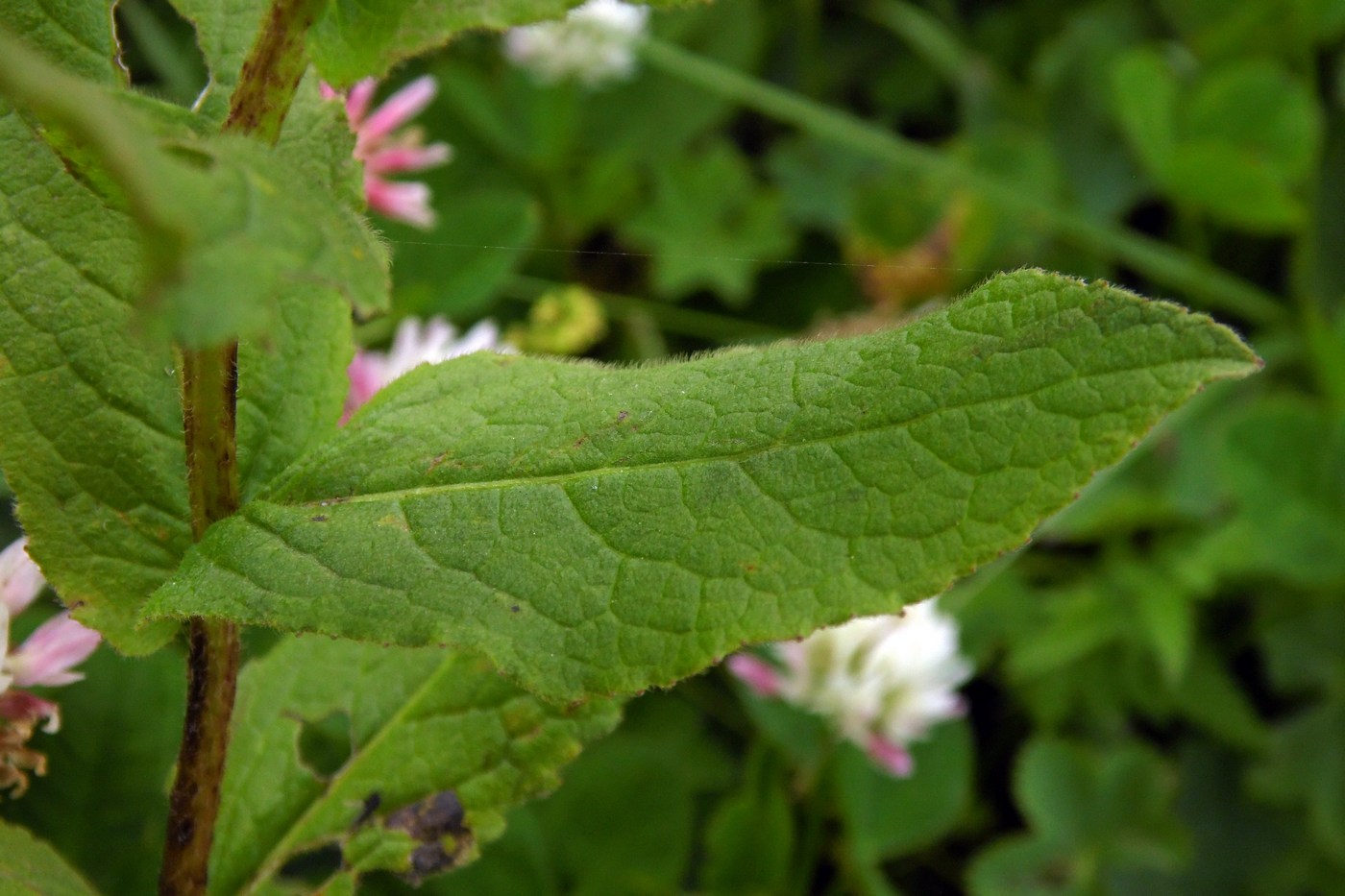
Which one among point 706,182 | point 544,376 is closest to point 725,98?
point 706,182

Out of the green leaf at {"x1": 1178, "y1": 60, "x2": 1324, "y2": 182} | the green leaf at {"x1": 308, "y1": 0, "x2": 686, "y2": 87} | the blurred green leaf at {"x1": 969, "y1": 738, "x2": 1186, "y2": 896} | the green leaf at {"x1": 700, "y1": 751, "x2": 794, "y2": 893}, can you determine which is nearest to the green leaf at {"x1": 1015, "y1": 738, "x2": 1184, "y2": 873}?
the blurred green leaf at {"x1": 969, "y1": 738, "x2": 1186, "y2": 896}

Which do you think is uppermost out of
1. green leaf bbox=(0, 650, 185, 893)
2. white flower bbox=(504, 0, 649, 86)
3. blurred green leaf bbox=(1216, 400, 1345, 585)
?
white flower bbox=(504, 0, 649, 86)

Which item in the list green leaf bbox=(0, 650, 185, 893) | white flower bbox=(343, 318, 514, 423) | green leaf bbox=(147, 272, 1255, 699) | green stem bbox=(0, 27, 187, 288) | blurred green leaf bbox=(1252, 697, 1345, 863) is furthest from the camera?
blurred green leaf bbox=(1252, 697, 1345, 863)

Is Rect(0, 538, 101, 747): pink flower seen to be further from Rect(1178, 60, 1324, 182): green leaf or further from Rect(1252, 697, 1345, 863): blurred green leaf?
Rect(1178, 60, 1324, 182): green leaf

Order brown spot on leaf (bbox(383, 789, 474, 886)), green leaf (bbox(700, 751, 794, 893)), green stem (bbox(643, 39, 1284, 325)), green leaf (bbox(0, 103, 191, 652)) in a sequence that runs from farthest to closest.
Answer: green stem (bbox(643, 39, 1284, 325)) < green leaf (bbox(700, 751, 794, 893)) < brown spot on leaf (bbox(383, 789, 474, 886)) < green leaf (bbox(0, 103, 191, 652))

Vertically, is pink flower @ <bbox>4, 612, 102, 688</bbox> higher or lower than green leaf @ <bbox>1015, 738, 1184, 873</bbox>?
higher

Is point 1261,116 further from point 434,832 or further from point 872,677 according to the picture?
point 434,832

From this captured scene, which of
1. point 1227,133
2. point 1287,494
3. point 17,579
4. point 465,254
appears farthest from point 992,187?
point 17,579
